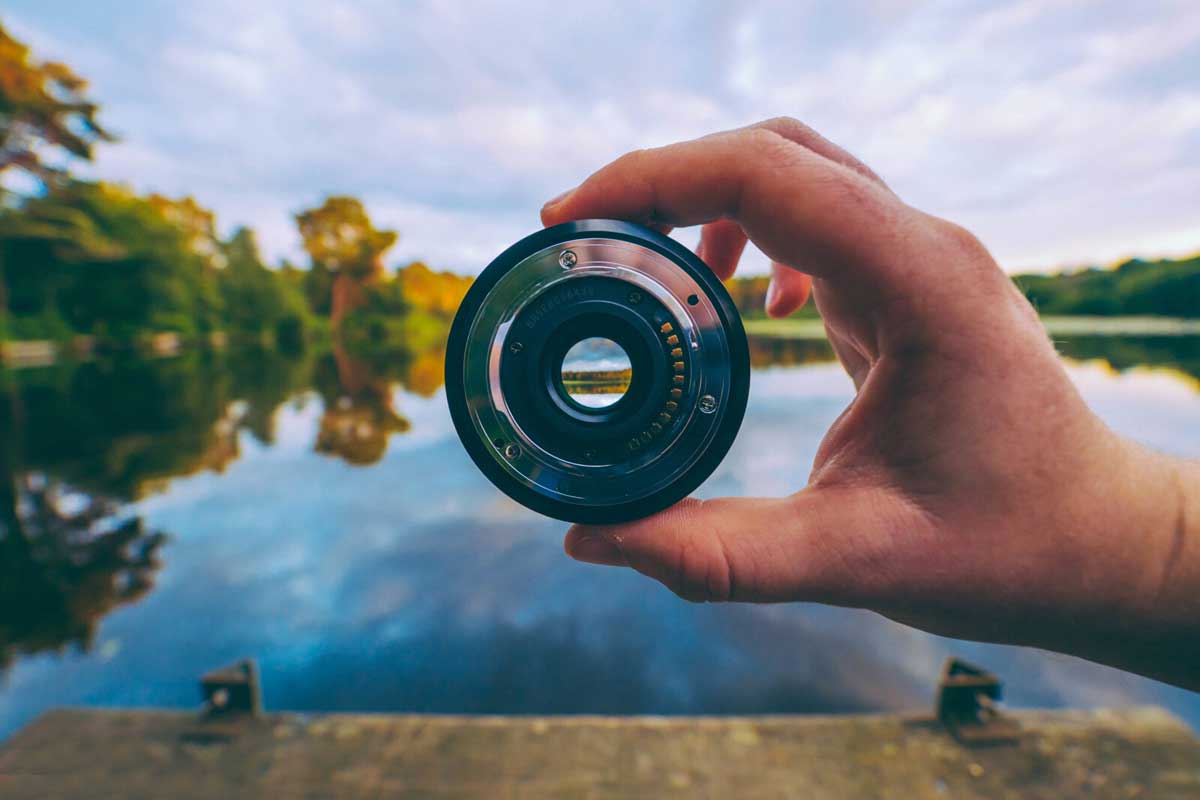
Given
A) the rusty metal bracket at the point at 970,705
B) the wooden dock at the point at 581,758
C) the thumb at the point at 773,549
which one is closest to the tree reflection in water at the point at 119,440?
the thumb at the point at 773,549

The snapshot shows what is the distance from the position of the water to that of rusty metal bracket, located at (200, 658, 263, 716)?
175 centimetres

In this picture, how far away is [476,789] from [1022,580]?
5127 millimetres

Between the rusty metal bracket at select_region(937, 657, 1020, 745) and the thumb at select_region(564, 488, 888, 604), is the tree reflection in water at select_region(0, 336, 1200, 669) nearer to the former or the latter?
the thumb at select_region(564, 488, 888, 604)

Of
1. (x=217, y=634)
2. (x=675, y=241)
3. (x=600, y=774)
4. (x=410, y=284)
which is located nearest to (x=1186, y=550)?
(x=675, y=241)

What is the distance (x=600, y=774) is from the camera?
192 inches

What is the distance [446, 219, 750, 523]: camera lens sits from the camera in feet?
5.33

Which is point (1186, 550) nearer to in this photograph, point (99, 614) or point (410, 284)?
point (99, 614)

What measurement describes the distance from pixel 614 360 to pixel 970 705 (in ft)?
22.6

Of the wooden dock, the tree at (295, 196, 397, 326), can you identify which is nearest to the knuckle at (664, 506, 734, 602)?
the wooden dock

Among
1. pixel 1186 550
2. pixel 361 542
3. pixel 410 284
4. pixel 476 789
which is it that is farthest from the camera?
pixel 410 284

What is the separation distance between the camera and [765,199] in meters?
1.59

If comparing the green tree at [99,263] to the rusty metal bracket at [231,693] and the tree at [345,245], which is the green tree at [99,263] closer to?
the tree at [345,245]

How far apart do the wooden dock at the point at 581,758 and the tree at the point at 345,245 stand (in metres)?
71.8

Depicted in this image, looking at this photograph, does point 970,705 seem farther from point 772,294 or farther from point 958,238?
point 958,238
